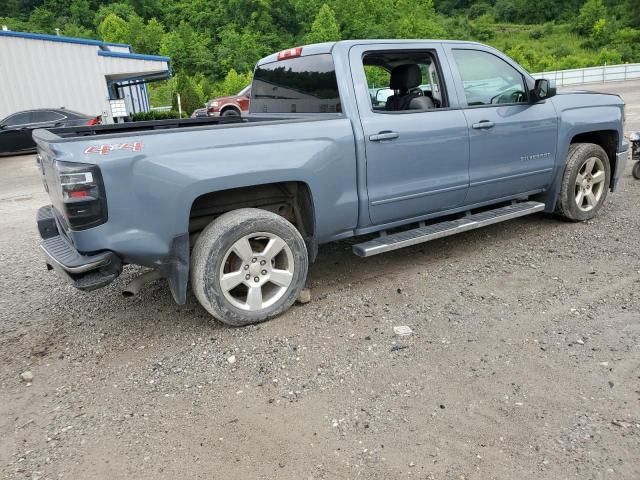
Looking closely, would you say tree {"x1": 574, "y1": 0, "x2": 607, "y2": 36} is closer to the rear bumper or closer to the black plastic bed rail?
the black plastic bed rail

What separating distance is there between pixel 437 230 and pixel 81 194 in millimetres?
2785

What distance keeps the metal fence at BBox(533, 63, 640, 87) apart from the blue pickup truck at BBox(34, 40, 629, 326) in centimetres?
3255

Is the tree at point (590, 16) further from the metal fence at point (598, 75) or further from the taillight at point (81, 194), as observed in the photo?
the taillight at point (81, 194)

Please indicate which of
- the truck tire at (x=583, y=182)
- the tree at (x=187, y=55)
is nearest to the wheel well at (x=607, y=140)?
the truck tire at (x=583, y=182)

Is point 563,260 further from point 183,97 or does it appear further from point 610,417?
point 183,97

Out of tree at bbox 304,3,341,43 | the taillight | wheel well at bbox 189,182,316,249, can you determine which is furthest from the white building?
tree at bbox 304,3,341,43

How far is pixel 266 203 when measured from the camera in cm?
402

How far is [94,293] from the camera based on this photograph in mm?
4551

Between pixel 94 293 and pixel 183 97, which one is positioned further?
Answer: pixel 183 97

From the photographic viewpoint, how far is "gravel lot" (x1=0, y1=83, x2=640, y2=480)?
246 cm

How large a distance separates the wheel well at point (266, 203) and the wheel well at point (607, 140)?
3404 mm

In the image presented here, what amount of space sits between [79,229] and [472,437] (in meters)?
2.47

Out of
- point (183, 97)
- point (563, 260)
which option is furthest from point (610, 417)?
point (183, 97)

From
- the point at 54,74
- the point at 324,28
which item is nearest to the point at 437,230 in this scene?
the point at 54,74
